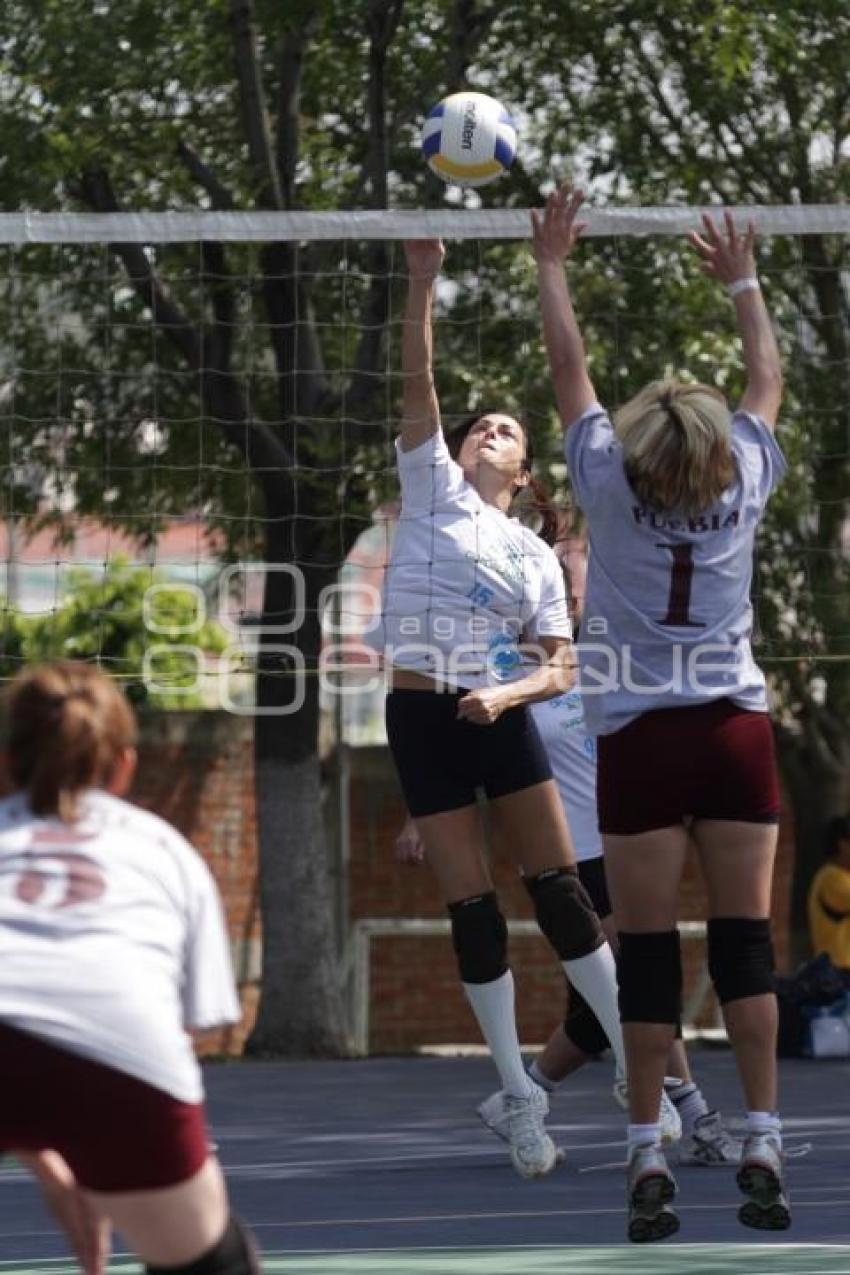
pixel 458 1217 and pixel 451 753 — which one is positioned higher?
pixel 451 753

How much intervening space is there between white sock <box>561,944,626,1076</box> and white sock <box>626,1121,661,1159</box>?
1.62m

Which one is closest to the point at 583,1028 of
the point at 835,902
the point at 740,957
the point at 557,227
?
the point at 740,957

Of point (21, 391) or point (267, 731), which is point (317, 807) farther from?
point (21, 391)

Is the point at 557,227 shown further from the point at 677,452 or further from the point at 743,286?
the point at 677,452

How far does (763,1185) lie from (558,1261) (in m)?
0.46

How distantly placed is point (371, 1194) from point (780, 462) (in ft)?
7.63

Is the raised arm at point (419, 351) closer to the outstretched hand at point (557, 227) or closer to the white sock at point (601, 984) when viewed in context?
the outstretched hand at point (557, 227)

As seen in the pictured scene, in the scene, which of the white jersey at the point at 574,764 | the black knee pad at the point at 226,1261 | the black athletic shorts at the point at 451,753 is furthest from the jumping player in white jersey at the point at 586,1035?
the black knee pad at the point at 226,1261

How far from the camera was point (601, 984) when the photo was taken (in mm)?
7457

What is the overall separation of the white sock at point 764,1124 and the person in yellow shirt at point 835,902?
8188 millimetres

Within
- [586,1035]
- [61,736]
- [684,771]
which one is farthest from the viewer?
[586,1035]

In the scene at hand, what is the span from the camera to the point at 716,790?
5785mm

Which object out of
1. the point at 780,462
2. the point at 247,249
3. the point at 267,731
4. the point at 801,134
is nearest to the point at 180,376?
the point at 247,249

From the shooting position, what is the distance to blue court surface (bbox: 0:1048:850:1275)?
567 cm
